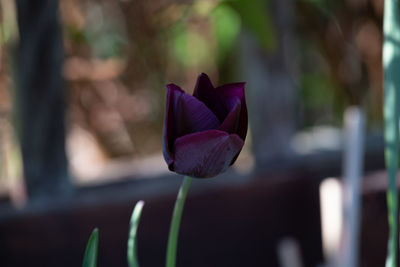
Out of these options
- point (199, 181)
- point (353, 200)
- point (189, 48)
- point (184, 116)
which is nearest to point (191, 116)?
point (184, 116)

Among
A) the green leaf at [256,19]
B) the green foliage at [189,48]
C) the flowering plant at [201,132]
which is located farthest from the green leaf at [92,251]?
the green foliage at [189,48]

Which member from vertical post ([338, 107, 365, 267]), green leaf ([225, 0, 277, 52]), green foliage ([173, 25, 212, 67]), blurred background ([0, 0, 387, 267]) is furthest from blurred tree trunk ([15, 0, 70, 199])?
green foliage ([173, 25, 212, 67])

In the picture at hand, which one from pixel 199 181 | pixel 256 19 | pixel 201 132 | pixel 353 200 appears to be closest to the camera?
pixel 201 132

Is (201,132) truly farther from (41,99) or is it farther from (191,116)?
(41,99)

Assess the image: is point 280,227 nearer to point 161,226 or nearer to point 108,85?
point 161,226

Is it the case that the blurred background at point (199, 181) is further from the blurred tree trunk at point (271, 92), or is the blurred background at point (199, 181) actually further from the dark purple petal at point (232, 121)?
the dark purple petal at point (232, 121)

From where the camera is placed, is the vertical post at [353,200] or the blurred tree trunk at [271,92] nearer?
the vertical post at [353,200]
